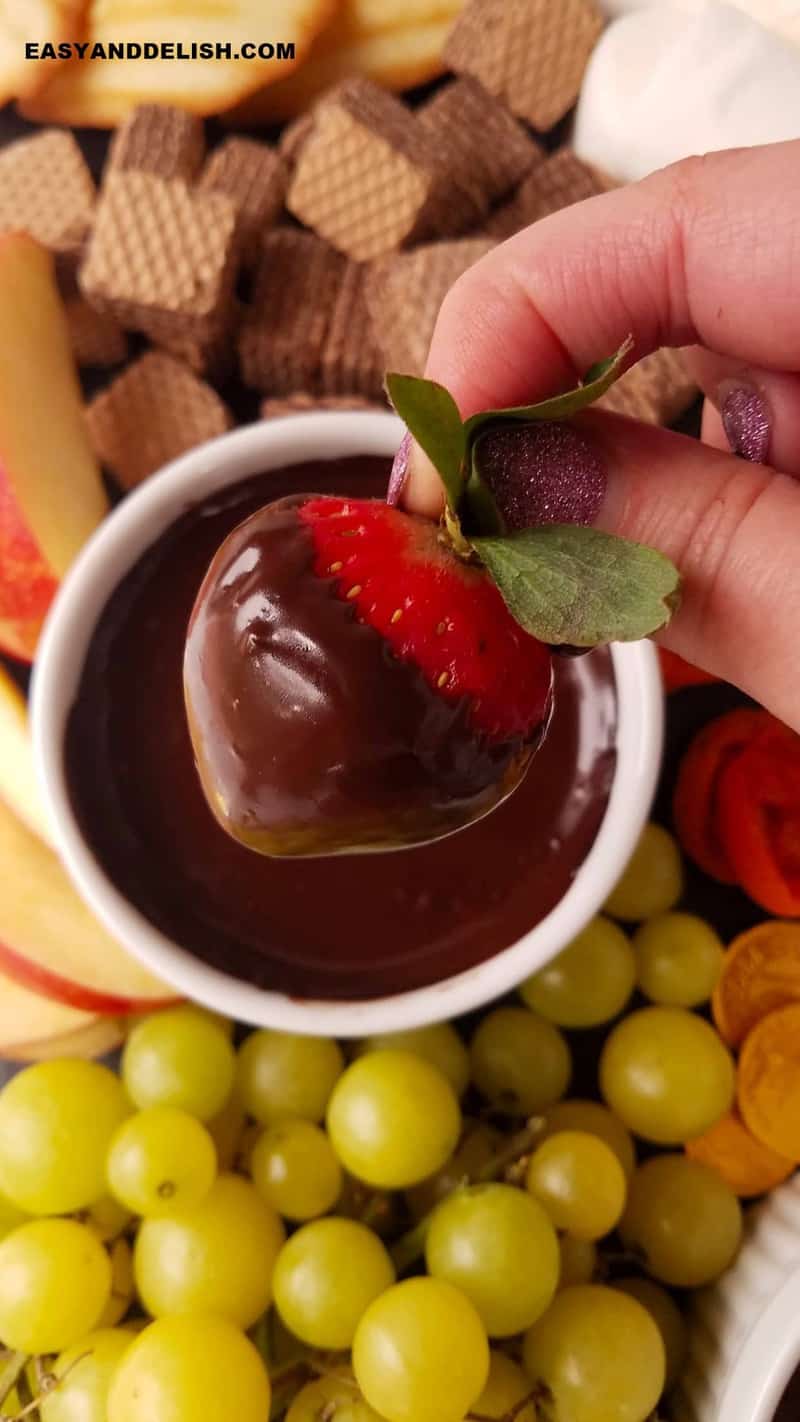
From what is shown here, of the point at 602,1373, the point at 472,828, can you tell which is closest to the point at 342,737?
the point at 472,828

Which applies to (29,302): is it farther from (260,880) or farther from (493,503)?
(493,503)

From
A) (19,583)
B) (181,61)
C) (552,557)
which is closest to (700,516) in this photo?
(552,557)

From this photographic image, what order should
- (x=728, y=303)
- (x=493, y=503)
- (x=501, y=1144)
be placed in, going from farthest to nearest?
(x=501, y=1144)
(x=728, y=303)
(x=493, y=503)

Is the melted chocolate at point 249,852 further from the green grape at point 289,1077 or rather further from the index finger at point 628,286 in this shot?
the index finger at point 628,286

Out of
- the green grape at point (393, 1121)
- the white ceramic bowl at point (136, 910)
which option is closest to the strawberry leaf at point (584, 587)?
the white ceramic bowl at point (136, 910)

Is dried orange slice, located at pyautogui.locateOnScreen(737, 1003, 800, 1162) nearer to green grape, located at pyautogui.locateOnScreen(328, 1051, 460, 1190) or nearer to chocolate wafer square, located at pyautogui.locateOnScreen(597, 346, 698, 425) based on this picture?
green grape, located at pyautogui.locateOnScreen(328, 1051, 460, 1190)
